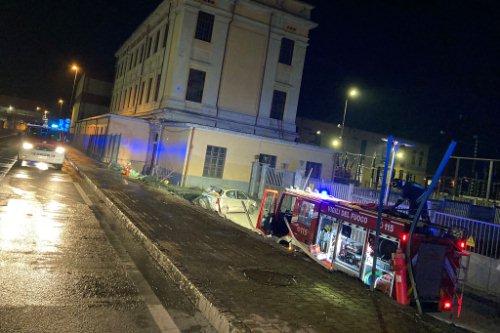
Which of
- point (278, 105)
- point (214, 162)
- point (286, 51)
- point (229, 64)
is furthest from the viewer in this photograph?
point (278, 105)

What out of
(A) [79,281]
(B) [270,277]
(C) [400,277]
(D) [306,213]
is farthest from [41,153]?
(C) [400,277]

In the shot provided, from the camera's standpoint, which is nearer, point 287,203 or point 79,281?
point 79,281

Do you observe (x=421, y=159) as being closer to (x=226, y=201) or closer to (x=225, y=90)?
(x=225, y=90)

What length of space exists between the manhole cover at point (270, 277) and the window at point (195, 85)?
21752mm

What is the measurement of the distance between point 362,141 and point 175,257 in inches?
1907

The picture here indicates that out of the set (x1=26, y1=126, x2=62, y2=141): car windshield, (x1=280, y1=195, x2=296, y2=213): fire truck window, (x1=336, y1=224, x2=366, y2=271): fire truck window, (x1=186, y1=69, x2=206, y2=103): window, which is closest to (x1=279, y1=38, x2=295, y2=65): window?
(x1=186, y1=69, x2=206, y2=103): window

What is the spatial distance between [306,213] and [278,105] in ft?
71.1

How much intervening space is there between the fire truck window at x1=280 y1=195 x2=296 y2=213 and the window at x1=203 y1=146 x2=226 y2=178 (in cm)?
1317

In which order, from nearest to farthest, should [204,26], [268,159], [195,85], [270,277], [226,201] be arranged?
[270,277] < [226,201] < [268,159] < [204,26] < [195,85]

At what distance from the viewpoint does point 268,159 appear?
81.6 feet

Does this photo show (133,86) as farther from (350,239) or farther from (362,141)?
(350,239)

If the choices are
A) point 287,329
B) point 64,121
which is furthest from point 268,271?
point 64,121

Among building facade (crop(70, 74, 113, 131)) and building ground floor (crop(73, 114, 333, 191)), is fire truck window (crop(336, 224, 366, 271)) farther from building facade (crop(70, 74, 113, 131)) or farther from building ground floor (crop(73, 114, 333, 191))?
building facade (crop(70, 74, 113, 131))

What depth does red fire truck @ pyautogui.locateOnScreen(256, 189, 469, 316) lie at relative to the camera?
6.50 meters
